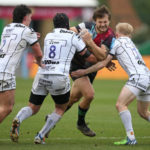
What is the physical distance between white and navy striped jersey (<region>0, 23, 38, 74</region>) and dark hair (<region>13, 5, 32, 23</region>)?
122 millimetres

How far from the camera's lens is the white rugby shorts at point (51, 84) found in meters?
10.1

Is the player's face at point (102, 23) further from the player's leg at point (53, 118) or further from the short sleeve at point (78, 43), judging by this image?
the player's leg at point (53, 118)

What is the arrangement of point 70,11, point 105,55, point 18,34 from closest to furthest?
point 18,34 → point 105,55 → point 70,11

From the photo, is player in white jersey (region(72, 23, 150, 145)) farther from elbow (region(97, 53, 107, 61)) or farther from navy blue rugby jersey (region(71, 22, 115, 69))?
navy blue rugby jersey (region(71, 22, 115, 69))

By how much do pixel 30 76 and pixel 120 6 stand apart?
2930cm

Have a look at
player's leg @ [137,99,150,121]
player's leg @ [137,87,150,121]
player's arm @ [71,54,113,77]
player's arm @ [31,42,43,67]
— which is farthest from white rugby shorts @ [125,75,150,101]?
player's arm @ [31,42,43,67]

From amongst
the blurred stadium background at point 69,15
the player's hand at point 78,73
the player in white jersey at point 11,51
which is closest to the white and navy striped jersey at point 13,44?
the player in white jersey at point 11,51

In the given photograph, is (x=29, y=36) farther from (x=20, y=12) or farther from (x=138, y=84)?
(x=138, y=84)

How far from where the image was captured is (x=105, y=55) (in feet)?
35.4

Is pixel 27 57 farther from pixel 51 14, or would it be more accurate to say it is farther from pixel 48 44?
pixel 48 44

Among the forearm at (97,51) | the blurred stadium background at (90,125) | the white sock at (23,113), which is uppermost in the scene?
the forearm at (97,51)

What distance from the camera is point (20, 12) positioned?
33.2 feet

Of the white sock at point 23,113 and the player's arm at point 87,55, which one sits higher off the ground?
the player's arm at point 87,55

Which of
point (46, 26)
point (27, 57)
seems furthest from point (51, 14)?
point (27, 57)
